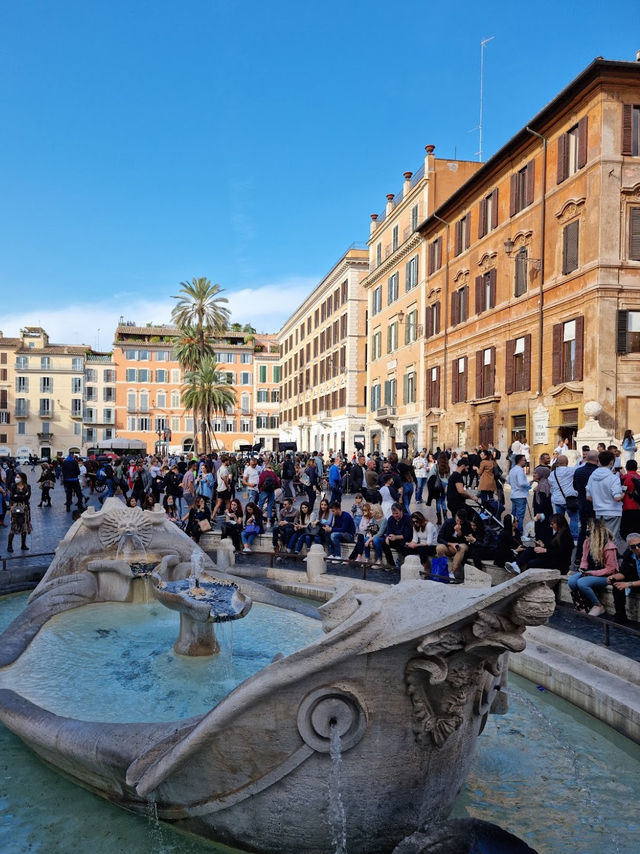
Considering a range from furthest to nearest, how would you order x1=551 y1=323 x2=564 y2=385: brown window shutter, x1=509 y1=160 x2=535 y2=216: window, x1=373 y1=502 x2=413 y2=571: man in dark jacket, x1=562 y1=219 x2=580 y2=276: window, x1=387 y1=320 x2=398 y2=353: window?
x1=387 y1=320 x2=398 y2=353: window → x1=509 y1=160 x2=535 y2=216: window → x1=551 y1=323 x2=564 y2=385: brown window shutter → x1=562 y1=219 x2=580 y2=276: window → x1=373 y1=502 x2=413 y2=571: man in dark jacket

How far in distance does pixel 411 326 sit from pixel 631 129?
58.8ft

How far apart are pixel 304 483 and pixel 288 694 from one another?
2246 cm

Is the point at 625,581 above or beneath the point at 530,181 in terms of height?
beneath

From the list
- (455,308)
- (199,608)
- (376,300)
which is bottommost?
(199,608)

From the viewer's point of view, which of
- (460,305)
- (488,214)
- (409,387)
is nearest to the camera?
(488,214)

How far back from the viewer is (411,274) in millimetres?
38875

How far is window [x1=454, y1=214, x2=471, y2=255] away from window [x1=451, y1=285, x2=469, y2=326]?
1976 millimetres

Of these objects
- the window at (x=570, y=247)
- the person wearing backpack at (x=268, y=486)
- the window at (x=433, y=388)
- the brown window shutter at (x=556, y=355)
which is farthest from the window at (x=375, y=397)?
the person wearing backpack at (x=268, y=486)

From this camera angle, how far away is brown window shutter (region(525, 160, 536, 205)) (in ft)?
83.6

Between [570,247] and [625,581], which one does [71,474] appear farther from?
[570,247]

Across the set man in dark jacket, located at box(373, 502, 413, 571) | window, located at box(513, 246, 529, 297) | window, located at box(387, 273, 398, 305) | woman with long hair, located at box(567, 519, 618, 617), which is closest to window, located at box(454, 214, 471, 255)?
window, located at box(513, 246, 529, 297)

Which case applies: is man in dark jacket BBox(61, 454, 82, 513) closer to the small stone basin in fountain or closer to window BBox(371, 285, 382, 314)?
the small stone basin in fountain

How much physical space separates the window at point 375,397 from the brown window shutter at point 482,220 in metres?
A: 15.7

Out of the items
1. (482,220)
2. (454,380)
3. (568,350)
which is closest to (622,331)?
(568,350)
